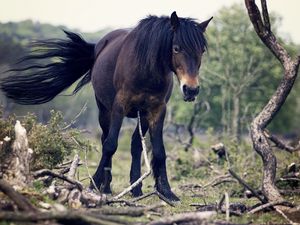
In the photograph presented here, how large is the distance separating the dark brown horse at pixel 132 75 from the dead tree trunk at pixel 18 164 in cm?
139

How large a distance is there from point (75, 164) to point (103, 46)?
Result: 3.35 m

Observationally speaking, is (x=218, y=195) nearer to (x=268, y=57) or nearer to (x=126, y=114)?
(x=126, y=114)

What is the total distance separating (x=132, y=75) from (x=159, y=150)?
1317mm

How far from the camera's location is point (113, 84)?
9922mm

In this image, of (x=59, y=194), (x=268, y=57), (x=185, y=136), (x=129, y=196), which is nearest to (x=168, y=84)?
(x=129, y=196)

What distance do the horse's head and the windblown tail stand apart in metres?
3.10

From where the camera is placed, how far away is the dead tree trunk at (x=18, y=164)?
6832mm

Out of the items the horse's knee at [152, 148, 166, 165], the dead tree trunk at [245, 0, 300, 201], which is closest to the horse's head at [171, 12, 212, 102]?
the dead tree trunk at [245, 0, 300, 201]

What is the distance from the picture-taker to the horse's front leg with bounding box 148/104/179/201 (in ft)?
31.6

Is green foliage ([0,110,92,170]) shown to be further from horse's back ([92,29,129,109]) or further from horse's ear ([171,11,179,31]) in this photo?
horse's ear ([171,11,179,31])

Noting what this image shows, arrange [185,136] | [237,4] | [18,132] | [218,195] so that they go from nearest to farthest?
[18,132], [218,195], [185,136], [237,4]

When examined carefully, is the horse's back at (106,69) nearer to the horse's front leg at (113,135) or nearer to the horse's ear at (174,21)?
the horse's front leg at (113,135)

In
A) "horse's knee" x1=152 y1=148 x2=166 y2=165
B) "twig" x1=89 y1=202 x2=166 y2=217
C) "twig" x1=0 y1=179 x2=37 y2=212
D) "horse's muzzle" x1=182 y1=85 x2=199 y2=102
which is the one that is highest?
"horse's muzzle" x1=182 y1=85 x2=199 y2=102

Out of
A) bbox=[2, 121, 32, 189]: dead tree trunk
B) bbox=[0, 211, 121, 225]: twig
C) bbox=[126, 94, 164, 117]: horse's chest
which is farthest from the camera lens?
bbox=[126, 94, 164, 117]: horse's chest
